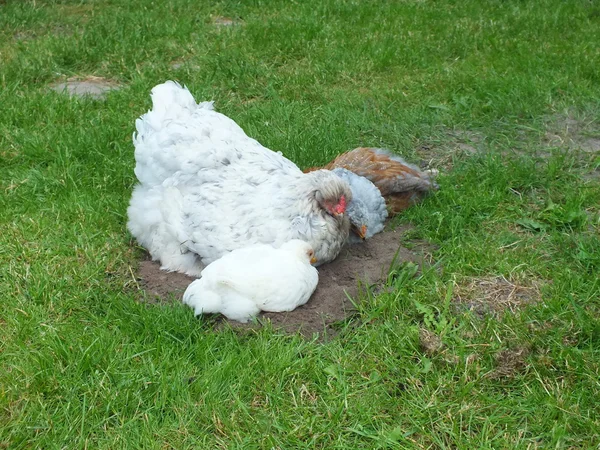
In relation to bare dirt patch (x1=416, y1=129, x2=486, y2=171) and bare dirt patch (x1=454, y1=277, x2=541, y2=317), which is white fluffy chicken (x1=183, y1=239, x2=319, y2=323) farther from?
bare dirt patch (x1=416, y1=129, x2=486, y2=171)

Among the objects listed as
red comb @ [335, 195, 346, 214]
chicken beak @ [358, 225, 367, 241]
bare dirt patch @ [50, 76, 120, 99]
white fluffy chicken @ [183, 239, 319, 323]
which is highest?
red comb @ [335, 195, 346, 214]

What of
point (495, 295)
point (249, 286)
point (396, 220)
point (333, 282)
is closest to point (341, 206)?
point (333, 282)

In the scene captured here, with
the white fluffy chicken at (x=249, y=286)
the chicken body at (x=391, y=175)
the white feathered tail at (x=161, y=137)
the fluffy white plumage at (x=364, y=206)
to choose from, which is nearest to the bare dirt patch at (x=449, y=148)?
the chicken body at (x=391, y=175)

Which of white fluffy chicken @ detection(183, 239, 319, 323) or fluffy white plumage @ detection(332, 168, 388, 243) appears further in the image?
fluffy white plumage @ detection(332, 168, 388, 243)

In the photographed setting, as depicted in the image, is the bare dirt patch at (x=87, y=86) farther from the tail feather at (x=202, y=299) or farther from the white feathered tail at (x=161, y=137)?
the tail feather at (x=202, y=299)

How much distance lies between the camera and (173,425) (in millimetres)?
2959

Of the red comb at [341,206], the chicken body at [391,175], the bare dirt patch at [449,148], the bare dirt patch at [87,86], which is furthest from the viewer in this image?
the bare dirt patch at [87,86]

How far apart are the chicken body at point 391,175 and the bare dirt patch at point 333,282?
27cm

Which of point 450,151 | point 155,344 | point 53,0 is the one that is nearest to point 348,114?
point 450,151

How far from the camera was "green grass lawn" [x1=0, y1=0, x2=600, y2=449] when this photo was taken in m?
3.01

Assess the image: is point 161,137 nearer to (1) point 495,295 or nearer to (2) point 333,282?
(2) point 333,282

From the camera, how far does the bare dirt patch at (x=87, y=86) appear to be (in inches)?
252

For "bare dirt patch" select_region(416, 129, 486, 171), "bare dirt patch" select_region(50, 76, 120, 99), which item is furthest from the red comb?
"bare dirt patch" select_region(50, 76, 120, 99)

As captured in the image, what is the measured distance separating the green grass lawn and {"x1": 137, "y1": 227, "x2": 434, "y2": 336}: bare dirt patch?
0.39 ft
